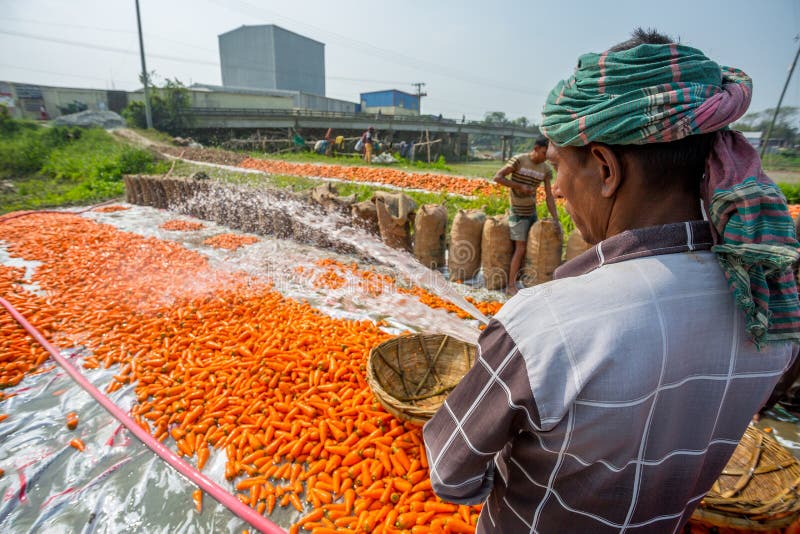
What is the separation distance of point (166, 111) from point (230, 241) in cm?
2303

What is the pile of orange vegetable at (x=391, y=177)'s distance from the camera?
11579 mm

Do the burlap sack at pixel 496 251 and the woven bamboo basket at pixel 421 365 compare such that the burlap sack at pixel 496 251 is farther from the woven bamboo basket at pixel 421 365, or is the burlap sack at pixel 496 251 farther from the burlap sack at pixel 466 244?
the woven bamboo basket at pixel 421 365

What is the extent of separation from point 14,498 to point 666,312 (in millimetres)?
3172

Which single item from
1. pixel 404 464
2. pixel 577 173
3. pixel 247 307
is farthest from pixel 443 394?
pixel 247 307

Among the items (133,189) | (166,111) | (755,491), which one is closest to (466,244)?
(755,491)

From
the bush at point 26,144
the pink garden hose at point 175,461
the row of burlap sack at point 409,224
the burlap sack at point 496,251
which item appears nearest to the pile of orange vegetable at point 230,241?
the row of burlap sack at point 409,224

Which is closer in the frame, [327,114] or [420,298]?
[420,298]

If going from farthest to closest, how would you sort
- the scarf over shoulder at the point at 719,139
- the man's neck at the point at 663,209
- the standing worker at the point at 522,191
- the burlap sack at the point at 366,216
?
the burlap sack at the point at 366,216
the standing worker at the point at 522,191
the man's neck at the point at 663,209
the scarf over shoulder at the point at 719,139

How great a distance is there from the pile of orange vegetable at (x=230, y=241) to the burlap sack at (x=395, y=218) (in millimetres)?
2657

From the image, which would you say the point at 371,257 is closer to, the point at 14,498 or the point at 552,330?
the point at 14,498

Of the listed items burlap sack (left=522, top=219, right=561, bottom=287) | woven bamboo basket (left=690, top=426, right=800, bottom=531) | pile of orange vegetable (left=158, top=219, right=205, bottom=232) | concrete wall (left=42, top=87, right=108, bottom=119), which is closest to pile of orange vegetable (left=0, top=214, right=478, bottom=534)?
woven bamboo basket (left=690, top=426, right=800, bottom=531)

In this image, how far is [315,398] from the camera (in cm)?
262

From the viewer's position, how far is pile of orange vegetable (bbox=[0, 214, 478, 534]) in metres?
2.01

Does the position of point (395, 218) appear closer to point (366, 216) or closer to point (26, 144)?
point (366, 216)
